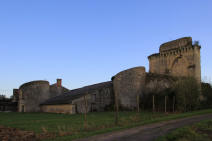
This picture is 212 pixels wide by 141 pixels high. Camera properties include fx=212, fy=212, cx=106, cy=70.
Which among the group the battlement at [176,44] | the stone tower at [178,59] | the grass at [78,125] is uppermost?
the battlement at [176,44]

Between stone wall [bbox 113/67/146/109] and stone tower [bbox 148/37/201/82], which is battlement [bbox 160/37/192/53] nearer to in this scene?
stone tower [bbox 148/37/201/82]

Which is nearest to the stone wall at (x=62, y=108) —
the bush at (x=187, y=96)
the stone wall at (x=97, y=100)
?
the stone wall at (x=97, y=100)

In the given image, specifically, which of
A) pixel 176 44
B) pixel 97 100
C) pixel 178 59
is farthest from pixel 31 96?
pixel 176 44

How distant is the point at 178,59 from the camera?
42750 mm

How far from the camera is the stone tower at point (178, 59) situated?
3988 centimetres

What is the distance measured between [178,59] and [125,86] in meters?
14.8

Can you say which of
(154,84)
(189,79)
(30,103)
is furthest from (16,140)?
(30,103)

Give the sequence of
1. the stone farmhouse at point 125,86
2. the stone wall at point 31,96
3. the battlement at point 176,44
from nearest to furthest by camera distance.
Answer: the stone farmhouse at point 125,86, the battlement at point 176,44, the stone wall at point 31,96

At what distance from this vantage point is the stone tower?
39.9 meters

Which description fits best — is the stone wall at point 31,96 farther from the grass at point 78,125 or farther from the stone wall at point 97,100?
the grass at point 78,125

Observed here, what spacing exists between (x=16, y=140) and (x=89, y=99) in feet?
75.0

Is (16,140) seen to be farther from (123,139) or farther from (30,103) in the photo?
(30,103)

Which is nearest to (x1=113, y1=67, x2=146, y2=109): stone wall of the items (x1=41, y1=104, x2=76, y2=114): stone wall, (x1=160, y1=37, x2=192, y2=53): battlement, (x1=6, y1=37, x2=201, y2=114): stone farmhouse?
(x1=6, y1=37, x2=201, y2=114): stone farmhouse

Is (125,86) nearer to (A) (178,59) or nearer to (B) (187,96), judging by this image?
(B) (187,96)
